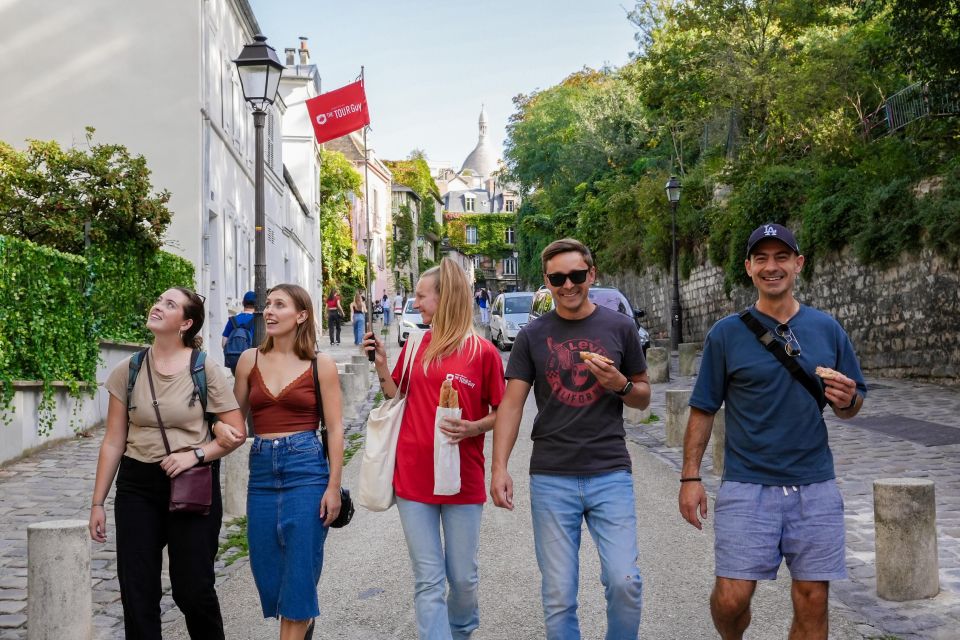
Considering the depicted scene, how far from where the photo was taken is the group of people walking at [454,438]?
393 centimetres

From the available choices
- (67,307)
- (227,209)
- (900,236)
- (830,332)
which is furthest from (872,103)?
(830,332)

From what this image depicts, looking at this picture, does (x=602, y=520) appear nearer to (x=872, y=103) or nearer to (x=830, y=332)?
(x=830, y=332)

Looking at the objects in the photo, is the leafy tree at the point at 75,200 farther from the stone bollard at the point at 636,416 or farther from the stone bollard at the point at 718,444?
the stone bollard at the point at 718,444

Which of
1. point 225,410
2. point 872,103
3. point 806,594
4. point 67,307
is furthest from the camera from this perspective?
point 872,103

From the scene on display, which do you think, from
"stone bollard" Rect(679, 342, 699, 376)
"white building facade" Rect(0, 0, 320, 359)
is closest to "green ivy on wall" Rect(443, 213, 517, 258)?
"white building facade" Rect(0, 0, 320, 359)

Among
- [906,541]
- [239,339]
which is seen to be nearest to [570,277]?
[906,541]

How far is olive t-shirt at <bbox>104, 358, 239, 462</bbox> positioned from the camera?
4266 mm

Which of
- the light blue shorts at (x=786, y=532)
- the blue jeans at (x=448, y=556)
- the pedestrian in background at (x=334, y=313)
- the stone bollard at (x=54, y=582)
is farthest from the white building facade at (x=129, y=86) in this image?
the light blue shorts at (x=786, y=532)

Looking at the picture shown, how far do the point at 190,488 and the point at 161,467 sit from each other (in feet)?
0.51

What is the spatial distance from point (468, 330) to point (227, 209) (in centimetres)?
2073

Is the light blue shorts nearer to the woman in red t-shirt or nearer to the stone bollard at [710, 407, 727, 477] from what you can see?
the woman in red t-shirt

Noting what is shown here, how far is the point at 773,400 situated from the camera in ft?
12.4

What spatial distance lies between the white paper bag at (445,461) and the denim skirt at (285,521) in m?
0.51

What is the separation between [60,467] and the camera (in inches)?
402
